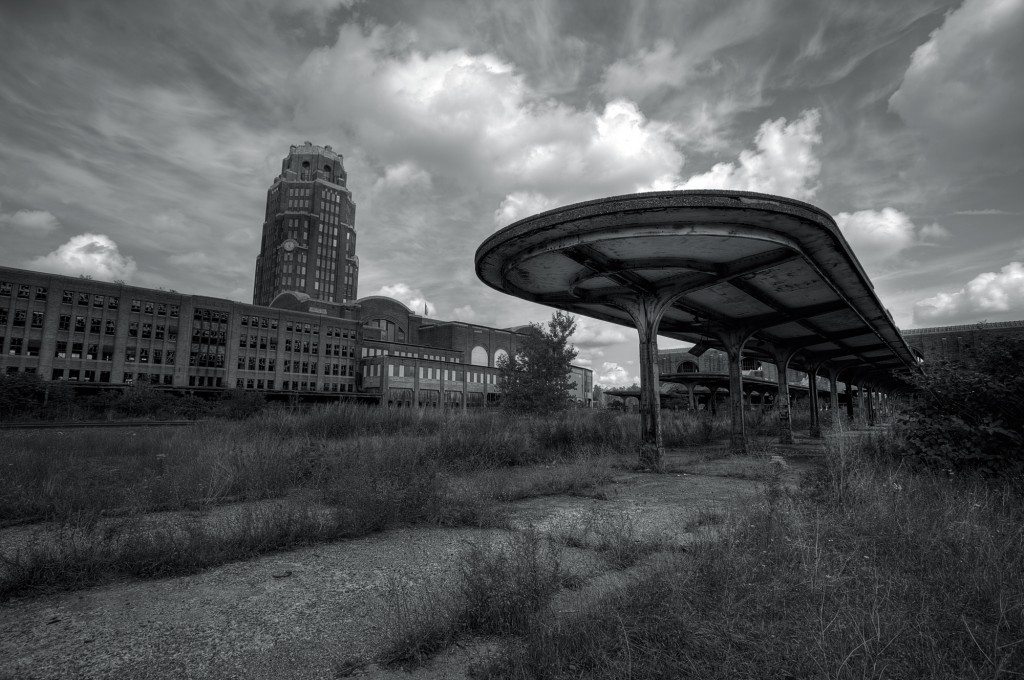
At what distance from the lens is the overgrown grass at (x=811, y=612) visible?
2.36 meters

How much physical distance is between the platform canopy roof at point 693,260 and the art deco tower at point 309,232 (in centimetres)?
11284

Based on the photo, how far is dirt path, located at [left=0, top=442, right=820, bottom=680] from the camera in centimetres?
265

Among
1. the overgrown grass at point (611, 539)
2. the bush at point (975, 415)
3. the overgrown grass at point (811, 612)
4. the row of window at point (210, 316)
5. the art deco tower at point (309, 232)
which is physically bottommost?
the overgrown grass at point (611, 539)

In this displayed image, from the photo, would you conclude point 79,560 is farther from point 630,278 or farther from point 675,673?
point 630,278

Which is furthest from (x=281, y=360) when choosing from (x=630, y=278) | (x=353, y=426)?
(x=630, y=278)

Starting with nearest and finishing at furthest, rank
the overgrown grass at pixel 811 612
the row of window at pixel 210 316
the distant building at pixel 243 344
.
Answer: the overgrown grass at pixel 811 612 → the distant building at pixel 243 344 → the row of window at pixel 210 316

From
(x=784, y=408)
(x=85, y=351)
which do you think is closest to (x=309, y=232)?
(x=85, y=351)

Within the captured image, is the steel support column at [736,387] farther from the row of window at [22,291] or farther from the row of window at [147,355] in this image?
the row of window at [22,291]

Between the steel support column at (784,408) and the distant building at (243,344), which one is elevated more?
the distant building at (243,344)

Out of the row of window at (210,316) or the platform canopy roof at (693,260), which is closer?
the platform canopy roof at (693,260)

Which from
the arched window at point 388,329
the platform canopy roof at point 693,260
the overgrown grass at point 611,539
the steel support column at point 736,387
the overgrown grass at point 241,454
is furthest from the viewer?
the arched window at point 388,329

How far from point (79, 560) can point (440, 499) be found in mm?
3473

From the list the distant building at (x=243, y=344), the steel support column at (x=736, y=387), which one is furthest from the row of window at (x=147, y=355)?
the steel support column at (x=736, y=387)

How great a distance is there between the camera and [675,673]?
Result: 7.55 feet
